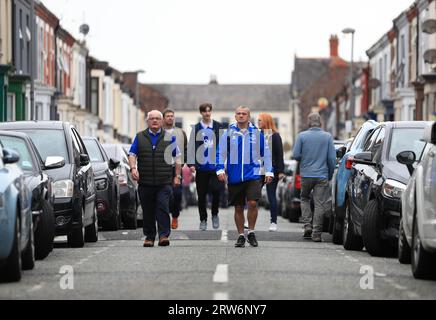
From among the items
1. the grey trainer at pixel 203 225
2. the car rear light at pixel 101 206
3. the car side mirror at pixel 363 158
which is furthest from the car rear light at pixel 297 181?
the car side mirror at pixel 363 158

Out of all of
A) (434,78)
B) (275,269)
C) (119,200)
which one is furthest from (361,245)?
(434,78)

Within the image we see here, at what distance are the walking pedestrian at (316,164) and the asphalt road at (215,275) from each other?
1.50 m

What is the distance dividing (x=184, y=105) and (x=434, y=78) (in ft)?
381

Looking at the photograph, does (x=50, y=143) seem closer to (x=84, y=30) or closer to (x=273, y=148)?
(x=273, y=148)

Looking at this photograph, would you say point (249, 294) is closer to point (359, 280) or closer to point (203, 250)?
point (359, 280)

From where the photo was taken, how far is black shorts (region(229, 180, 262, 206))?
17.4 meters

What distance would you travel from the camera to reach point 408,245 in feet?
48.0

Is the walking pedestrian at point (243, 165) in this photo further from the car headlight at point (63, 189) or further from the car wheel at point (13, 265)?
the car wheel at point (13, 265)

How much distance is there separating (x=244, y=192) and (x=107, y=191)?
5.09 m

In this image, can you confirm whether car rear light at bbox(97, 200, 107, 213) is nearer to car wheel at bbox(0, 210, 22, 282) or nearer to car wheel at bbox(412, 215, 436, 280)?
car wheel at bbox(0, 210, 22, 282)

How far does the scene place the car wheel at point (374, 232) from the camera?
631 inches

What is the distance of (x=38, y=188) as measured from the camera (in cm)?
1497

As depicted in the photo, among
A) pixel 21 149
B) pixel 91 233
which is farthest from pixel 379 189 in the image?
pixel 91 233

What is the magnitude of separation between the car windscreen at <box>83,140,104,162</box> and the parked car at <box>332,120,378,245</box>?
5224 millimetres
